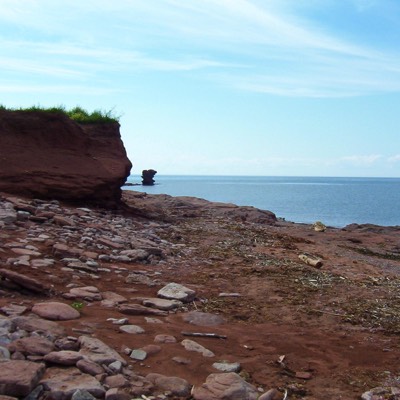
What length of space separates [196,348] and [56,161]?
32.6 feet

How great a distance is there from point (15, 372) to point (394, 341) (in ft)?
14.7

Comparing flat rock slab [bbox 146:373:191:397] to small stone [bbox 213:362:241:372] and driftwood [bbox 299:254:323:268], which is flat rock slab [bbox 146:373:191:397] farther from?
driftwood [bbox 299:254:323:268]

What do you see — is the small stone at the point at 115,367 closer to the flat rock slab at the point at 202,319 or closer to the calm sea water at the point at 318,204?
the flat rock slab at the point at 202,319

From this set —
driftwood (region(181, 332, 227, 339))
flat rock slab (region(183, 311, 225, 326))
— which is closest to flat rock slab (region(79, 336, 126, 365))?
driftwood (region(181, 332, 227, 339))

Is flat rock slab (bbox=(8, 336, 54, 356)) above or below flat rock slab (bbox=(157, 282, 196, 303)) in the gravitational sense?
above

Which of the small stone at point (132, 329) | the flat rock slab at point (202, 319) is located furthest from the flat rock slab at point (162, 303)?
the small stone at point (132, 329)

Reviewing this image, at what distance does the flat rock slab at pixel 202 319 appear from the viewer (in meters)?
6.57

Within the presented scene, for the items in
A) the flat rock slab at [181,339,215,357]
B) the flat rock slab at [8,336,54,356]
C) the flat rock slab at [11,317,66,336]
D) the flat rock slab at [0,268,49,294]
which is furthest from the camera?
the flat rock slab at [0,268,49,294]

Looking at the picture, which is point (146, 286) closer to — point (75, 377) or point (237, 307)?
point (237, 307)

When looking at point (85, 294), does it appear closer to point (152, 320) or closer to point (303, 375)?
point (152, 320)

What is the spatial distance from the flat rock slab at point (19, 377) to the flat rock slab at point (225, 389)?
1263 millimetres

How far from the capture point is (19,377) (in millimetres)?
3871

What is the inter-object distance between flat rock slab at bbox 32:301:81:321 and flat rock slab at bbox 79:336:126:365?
786 millimetres

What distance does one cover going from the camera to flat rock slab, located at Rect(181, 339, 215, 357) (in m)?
5.36
